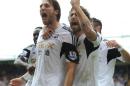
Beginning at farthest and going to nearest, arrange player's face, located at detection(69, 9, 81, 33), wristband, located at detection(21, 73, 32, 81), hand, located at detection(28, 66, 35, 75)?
wristband, located at detection(21, 73, 32, 81), hand, located at detection(28, 66, 35, 75), player's face, located at detection(69, 9, 81, 33)

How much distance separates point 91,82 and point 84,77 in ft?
0.40

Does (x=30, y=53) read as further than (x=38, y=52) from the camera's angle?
Yes

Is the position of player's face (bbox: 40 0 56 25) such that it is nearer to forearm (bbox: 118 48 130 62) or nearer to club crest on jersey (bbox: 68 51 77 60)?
club crest on jersey (bbox: 68 51 77 60)

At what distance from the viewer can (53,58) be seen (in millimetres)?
7641

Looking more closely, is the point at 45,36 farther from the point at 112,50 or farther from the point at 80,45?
the point at 112,50

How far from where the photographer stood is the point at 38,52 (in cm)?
771

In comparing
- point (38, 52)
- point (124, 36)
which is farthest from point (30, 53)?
point (124, 36)

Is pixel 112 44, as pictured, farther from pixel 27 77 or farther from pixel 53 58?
pixel 53 58

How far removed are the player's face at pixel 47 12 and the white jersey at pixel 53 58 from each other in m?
0.18

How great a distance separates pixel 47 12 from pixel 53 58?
557mm

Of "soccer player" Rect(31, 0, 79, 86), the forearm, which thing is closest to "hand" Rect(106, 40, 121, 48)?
the forearm

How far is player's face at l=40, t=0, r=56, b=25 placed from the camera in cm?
768

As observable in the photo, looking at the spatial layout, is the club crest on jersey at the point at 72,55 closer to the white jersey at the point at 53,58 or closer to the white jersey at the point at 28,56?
the white jersey at the point at 53,58

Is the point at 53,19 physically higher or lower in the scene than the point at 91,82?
higher
